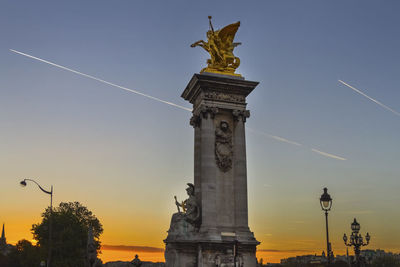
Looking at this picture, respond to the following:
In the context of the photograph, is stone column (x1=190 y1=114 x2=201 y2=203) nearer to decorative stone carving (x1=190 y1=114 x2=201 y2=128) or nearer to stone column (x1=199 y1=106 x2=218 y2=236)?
decorative stone carving (x1=190 y1=114 x2=201 y2=128)

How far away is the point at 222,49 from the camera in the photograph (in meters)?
30.0

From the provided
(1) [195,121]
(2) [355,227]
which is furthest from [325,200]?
(1) [195,121]

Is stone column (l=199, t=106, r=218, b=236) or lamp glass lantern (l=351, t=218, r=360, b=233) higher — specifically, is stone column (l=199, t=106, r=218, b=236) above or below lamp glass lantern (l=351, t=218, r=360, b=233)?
above

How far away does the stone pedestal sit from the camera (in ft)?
84.5

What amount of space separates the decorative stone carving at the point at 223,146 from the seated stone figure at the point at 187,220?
8.21 ft

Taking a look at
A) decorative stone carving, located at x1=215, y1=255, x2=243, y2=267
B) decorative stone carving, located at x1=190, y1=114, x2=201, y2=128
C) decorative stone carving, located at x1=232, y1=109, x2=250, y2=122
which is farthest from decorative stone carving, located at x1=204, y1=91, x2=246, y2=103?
decorative stone carving, located at x1=215, y1=255, x2=243, y2=267

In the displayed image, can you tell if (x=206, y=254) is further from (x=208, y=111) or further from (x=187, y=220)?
(x=208, y=111)

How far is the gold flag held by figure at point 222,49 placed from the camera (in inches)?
1155

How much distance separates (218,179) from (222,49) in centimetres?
800

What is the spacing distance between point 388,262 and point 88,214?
7374cm

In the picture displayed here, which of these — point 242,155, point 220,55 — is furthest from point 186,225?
point 220,55

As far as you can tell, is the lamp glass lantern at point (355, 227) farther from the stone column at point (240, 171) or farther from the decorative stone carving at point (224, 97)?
the decorative stone carving at point (224, 97)

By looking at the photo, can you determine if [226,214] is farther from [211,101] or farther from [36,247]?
[36,247]

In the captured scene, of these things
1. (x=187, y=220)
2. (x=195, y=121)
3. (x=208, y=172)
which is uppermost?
(x=195, y=121)
